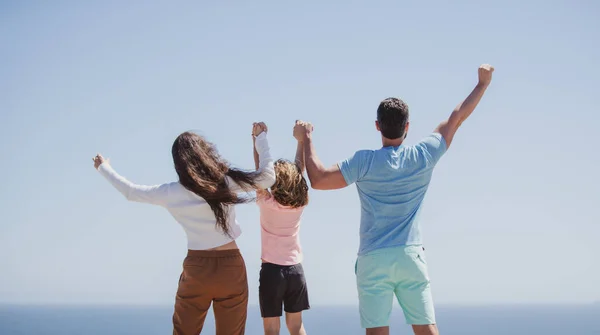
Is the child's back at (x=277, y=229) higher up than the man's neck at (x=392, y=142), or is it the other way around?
the man's neck at (x=392, y=142)

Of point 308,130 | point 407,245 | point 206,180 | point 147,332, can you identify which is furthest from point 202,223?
point 147,332

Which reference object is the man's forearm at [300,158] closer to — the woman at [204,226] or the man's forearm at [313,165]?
the man's forearm at [313,165]

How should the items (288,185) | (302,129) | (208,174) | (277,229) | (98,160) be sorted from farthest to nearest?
(277,229)
(288,185)
(302,129)
(98,160)
(208,174)

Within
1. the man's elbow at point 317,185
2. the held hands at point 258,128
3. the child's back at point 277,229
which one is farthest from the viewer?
the child's back at point 277,229

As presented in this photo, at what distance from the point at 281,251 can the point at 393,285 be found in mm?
1489

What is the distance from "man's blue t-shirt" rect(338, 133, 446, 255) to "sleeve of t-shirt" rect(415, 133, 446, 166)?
0.02 meters

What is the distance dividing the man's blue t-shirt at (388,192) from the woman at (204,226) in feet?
3.15

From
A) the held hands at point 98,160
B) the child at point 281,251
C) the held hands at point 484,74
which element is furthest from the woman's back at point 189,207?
the held hands at point 484,74

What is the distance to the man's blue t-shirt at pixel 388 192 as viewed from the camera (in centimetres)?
468

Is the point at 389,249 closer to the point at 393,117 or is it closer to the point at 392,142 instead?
the point at 392,142

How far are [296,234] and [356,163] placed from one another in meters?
1.48

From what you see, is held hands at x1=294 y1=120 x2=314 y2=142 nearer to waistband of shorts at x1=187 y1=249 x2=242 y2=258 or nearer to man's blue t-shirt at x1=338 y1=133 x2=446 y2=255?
man's blue t-shirt at x1=338 y1=133 x2=446 y2=255

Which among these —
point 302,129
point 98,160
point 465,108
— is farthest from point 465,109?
point 98,160

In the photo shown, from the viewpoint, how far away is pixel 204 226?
16.0 ft
